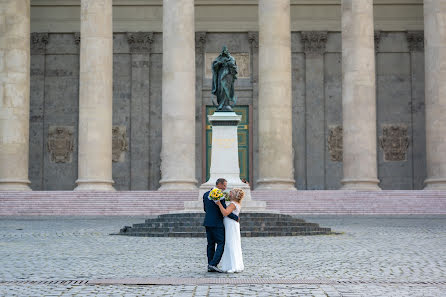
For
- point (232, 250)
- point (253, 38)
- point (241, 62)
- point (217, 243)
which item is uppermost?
point (253, 38)

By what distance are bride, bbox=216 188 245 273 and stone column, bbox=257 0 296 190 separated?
96.6ft

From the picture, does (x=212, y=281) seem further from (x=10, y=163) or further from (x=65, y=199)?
(x=10, y=163)

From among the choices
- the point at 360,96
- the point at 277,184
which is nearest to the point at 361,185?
the point at 277,184

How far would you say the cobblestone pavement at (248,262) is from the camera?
1307cm

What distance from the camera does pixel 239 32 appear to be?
58.4m

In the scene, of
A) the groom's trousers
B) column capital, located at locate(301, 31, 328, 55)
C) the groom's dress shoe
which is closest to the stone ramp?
column capital, located at locate(301, 31, 328, 55)

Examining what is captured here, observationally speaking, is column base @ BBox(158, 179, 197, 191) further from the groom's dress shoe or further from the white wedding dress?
the groom's dress shoe

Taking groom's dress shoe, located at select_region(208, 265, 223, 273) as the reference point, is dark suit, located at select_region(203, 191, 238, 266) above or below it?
above

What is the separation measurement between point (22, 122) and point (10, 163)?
2.44 meters

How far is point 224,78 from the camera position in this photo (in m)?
29.3

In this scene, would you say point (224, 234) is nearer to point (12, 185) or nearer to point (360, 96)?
point (360, 96)

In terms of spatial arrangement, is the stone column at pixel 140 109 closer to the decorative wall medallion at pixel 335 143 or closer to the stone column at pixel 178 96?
the stone column at pixel 178 96

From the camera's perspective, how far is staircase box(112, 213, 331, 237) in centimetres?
2645

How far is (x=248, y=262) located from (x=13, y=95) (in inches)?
1234
